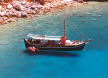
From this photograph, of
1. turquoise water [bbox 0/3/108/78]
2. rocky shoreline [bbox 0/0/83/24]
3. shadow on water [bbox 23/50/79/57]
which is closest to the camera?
turquoise water [bbox 0/3/108/78]

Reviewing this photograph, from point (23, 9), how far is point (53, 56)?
3929 centimetres

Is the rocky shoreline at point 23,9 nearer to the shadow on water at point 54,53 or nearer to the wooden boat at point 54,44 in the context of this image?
the wooden boat at point 54,44

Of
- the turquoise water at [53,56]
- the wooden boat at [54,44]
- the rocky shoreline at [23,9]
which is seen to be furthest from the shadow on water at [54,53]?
the rocky shoreline at [23,9]

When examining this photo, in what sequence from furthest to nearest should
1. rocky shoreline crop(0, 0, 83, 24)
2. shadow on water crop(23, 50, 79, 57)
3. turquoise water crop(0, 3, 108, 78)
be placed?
rocky shoreline crop(0, 0, 83, 24), shadow on water crop(23, 50, 79, 57), turquoise water crop(0, 3, 108, 78)

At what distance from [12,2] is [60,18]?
936 inches

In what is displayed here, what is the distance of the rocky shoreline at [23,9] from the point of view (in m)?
65.6

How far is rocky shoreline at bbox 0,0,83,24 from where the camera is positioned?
215 ft

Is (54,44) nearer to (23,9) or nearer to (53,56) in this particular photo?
(53,56)

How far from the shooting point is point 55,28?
54.1 m

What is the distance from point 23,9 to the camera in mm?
71188

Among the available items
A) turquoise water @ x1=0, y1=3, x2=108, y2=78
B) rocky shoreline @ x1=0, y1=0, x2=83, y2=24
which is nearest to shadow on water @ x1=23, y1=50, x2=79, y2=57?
turquoise water @ x1=0, y1=3, x2=108, y2=78

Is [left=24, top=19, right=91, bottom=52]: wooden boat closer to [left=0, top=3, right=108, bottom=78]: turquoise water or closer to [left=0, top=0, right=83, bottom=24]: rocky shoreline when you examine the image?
[left=0, top=3, right=108, bottom=78]: turquoise water

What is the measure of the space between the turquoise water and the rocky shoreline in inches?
342

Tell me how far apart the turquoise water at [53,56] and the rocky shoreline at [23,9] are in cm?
869
